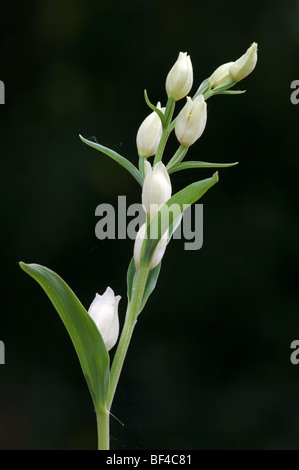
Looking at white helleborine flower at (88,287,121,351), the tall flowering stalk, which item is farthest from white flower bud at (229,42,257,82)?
white helleborine flower at (88,287,121,351)

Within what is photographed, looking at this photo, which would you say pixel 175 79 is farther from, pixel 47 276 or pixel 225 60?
pixel 225 60

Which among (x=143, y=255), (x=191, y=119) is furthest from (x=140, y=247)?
(x=191, y=119)

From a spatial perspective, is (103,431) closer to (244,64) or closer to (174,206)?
(174,206)

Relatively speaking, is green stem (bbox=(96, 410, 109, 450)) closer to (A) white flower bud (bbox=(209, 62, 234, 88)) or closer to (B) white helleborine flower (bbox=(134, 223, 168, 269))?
(B) white helleborine flower (bbox=(134, 223, 168, 269))

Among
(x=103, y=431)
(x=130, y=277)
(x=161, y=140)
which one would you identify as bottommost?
(x=103, y=431)

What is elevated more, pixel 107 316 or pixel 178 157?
pixel 178 157

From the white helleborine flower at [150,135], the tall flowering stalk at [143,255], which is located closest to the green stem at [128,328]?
the tall flowering stalk at [143,255]

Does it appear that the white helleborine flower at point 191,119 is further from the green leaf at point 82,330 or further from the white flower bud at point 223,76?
the green leaf at point 82,330
